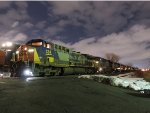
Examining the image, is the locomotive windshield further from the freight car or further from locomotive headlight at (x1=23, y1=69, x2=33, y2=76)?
locomotive headlight at (x1=23, y1=69, x2=33, y2=76)

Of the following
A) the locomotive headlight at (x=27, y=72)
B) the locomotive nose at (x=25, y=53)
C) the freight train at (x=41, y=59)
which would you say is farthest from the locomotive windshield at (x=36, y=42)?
the locomotive headlight at (x=27, y=72)

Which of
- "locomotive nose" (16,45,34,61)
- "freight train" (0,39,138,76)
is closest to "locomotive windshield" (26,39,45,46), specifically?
"freight train" (0,39,138,76)

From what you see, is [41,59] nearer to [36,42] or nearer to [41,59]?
[41,59]

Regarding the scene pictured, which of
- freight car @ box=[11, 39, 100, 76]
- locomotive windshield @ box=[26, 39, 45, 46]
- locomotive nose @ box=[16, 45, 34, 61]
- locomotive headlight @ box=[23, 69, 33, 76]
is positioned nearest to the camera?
locomotive headlight @ box=[23, 69, 33, 76]

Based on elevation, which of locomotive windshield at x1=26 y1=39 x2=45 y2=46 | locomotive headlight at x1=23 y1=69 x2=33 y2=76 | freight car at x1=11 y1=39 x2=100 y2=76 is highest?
locomotive windshield at x1=26 y1=39 x2=45 y2=46

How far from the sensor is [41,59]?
2645 cm

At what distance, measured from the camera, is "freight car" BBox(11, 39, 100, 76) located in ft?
81.5

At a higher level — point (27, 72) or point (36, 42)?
point (36, 42)

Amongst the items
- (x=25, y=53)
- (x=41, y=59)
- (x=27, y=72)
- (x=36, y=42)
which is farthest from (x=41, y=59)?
(x=27, y=72)

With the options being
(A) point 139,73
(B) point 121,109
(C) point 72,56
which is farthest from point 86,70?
(B) point 121,109

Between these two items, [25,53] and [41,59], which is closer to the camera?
[25,53]

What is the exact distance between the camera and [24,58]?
25.4 meters

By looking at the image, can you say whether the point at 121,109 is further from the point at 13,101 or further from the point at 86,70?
the point at 86,70

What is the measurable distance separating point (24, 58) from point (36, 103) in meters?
17.8
